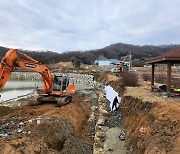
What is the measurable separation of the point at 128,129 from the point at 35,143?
710 cm

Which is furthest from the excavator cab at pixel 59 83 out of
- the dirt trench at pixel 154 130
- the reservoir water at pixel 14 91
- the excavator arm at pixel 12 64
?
the reservoir water at pixel 14 91

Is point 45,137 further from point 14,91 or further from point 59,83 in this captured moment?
point 14,91

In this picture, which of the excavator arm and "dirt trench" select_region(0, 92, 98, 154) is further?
the excavator arm

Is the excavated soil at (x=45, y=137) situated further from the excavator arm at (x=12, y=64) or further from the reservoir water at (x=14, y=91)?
the reservoir water at (x=14, y=91)

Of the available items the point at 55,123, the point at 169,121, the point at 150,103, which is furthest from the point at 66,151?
the point at 150,103

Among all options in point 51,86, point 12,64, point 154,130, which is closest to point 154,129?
point 154,130

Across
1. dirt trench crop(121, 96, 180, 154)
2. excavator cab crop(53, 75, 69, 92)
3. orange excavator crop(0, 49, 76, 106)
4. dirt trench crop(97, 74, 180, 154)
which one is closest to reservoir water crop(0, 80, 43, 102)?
orange excavator crop(0, 49, 76, 106)

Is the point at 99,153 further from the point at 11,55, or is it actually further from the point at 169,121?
the point at 11,55

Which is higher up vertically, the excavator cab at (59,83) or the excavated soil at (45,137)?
the excavator cab at (59,83)

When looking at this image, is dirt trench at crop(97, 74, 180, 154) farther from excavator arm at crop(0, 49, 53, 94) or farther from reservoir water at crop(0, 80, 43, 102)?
reservoir water at crop(0, 80, 43, 102)

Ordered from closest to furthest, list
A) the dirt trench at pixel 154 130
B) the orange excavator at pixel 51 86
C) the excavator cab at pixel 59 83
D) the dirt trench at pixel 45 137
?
the dirt trench at pixel 154 130
the dirt trench at pixel 45 137
the orange excavator at pixel 51 86
the excavator cab at pixel 59 83

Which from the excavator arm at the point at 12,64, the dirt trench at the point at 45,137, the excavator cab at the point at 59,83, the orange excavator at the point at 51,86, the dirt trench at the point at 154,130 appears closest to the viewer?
the dirt trench at the point at 154,130

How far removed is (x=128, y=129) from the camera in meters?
16.6

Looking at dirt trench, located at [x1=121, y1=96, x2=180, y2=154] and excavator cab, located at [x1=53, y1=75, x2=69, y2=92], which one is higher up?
excavator cab, located at [x1=53, y1=75, x2=69, y2=92]
